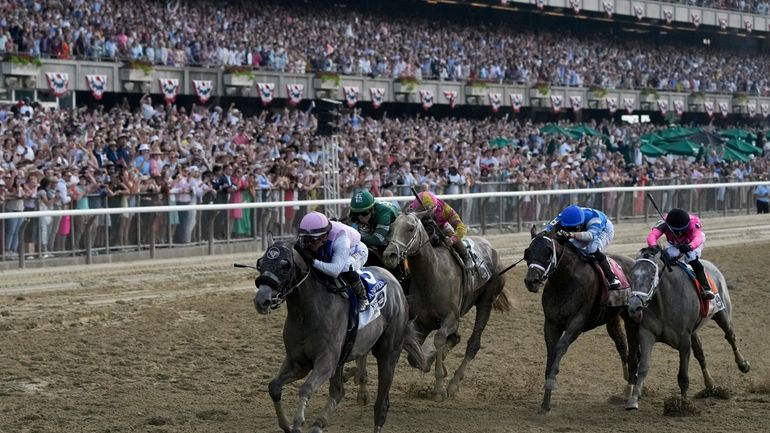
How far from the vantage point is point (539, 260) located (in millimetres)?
8031

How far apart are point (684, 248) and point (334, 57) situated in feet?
75.6

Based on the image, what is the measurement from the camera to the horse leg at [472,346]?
9055 mm

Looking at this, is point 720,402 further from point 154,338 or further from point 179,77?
point 179,77

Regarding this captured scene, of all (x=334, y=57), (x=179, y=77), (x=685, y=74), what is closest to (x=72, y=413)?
(x=179, y=77)

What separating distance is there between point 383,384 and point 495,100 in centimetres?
2969

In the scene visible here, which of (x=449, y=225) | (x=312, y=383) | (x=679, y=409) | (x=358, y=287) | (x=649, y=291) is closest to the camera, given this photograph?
(x=312, y=383)

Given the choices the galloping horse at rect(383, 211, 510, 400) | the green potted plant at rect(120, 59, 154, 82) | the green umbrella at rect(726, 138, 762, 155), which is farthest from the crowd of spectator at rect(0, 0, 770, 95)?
the galloping horse at rect(383, 211, 510, 400)

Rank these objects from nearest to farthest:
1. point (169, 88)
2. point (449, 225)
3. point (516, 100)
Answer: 1. point (449, 225)
2. point (169, 88)
3. point (516, 100)

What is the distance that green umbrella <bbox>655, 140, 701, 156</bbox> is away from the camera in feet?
98.2

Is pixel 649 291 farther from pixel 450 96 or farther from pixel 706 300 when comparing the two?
pixel 450 96

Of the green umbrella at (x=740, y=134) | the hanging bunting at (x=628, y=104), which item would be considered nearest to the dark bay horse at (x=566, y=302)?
the green umbrella at (x=740, y=134)

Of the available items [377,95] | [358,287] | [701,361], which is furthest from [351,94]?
[358,287]

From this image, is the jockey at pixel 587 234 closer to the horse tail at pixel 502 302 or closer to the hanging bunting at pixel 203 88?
the horse tail at pixel 502 302

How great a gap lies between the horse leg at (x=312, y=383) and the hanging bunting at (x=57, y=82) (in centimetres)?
1847
